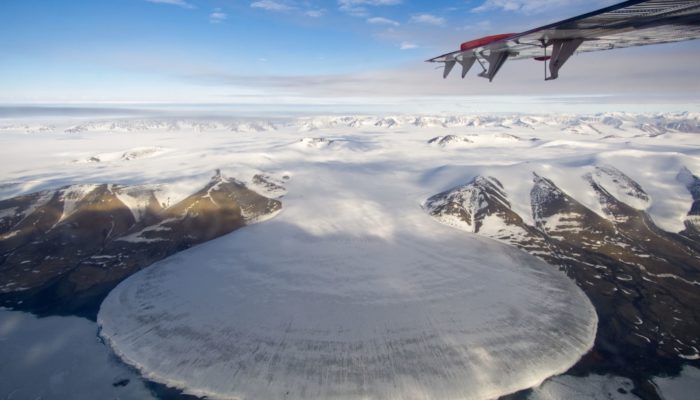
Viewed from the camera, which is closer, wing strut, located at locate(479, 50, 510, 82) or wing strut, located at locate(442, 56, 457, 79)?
wing strut, located at locate(479, 50, 510, 82)

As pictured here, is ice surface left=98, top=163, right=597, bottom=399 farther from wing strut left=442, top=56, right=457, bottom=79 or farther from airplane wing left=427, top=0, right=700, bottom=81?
airplane wing left=427, top=0, right=700, bottom=81

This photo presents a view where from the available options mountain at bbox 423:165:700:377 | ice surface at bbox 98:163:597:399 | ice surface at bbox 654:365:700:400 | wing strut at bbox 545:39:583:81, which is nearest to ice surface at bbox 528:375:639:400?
ice surface at bbox 98:163:597:399

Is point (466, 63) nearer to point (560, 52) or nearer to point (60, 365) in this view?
point (560, 52)

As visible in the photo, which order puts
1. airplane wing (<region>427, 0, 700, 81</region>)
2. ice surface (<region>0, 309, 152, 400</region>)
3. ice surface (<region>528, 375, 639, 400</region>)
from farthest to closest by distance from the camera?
ice surface (<region>0, 309, 152, 400</region>)
ice surface (<region>528, 375, 639, 400</region>)
airplane wing (<region>427, 0, 700, 81</region>)

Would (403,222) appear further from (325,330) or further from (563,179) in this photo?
(563,179)

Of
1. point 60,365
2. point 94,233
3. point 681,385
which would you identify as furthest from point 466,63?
point 94,233
